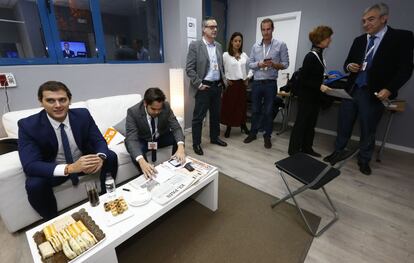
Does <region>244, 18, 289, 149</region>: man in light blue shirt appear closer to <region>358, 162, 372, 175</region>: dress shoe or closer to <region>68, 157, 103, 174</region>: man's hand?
<region>358, 162, 372, 175</region>: dress shoe

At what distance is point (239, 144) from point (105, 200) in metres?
2.17

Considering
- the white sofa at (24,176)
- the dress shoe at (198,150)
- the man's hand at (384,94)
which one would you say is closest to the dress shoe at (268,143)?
the dress shoe at (198,150)

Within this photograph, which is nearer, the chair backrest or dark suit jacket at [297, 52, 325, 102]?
the chair backrest

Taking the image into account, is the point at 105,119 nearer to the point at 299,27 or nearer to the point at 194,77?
the point at 194,77

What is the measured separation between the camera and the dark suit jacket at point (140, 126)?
5.66ft

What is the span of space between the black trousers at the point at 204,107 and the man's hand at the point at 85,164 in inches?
57.7

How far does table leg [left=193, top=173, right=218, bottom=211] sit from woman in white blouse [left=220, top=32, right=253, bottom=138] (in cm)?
169

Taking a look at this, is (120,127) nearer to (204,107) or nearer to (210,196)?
(204,107)

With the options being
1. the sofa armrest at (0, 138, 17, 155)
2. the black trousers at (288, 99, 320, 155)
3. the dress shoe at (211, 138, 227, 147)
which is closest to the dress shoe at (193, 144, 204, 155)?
the dress shoe at (211, 138, 227, 147)

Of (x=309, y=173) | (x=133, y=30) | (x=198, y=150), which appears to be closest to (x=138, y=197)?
(x=309, y=173)

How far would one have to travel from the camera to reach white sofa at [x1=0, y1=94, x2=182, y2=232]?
140 centimetres

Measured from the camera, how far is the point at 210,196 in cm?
171

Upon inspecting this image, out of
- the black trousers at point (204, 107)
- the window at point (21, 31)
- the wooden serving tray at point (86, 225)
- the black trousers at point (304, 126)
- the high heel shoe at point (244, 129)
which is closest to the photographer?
the wooden serving tray at point (86, 225)

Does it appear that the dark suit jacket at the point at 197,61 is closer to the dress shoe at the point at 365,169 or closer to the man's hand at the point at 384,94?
the man's hand at the point at 384,94
